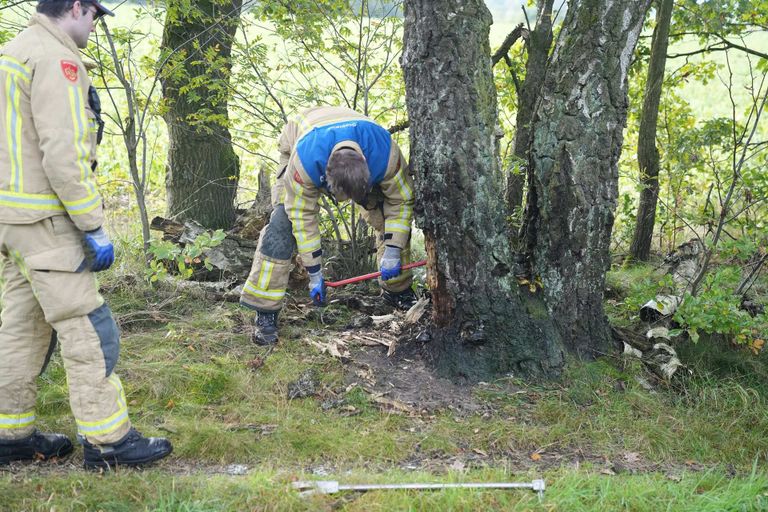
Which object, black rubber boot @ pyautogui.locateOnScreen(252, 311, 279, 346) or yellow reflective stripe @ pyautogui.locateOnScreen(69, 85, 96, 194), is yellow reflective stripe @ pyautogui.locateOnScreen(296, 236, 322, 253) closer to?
black rubber boot @ pyautogui.locateOnScreen(252, 311, 279, 346)

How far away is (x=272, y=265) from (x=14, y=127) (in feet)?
6.66

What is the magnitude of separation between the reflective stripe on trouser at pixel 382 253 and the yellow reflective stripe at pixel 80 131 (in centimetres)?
232

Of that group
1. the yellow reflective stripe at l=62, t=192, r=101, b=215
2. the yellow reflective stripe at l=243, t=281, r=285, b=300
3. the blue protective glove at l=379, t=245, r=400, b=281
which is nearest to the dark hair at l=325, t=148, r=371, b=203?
the blue protective glove at l=379, t=245, r=400, b=281

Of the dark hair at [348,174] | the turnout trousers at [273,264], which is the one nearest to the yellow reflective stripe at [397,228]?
the turnout trousers at [273,264]

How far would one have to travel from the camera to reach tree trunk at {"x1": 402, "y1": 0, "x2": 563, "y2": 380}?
3852 mm

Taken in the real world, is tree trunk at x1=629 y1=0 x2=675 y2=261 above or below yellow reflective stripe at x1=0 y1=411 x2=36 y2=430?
above

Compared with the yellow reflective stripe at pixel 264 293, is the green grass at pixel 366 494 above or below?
below

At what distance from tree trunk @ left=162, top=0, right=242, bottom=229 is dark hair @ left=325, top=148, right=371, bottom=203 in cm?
246

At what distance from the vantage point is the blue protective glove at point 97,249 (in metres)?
3.00

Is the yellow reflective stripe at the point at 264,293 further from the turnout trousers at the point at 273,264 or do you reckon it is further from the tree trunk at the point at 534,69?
the tree trunk at the point at 534,69

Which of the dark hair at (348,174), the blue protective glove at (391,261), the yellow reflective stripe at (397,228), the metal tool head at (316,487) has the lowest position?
the metal tool head at (316,487)

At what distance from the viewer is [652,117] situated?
631 centimetres

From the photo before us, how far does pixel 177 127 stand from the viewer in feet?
→ 21.7

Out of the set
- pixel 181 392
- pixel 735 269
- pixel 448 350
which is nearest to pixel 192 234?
pixel 181 392
